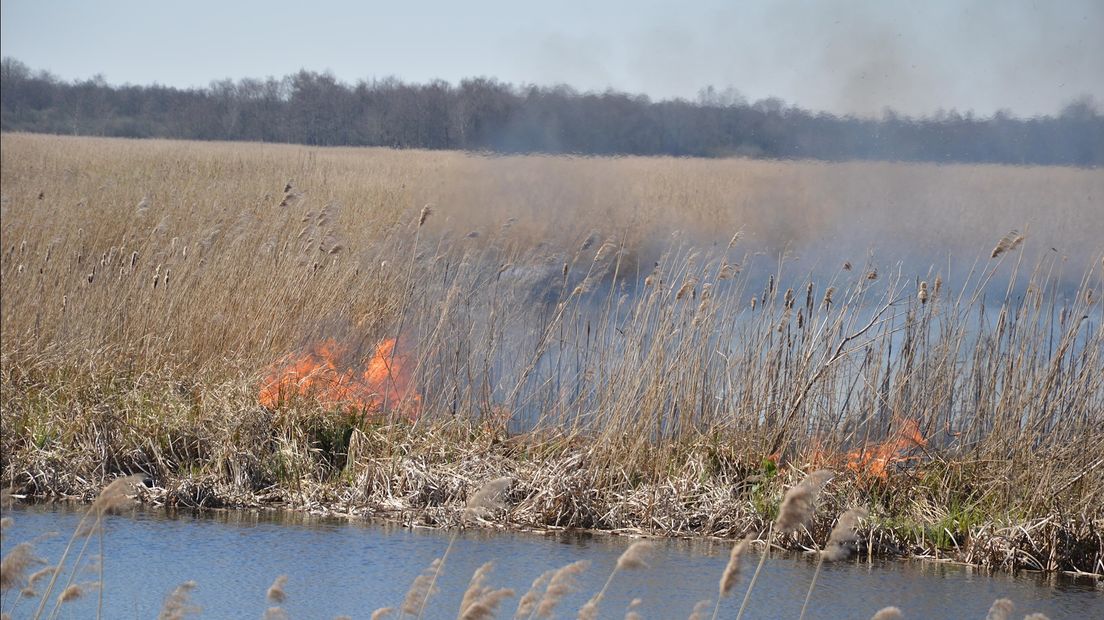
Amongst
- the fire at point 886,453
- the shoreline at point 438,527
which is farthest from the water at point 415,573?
the fire at point 886,453

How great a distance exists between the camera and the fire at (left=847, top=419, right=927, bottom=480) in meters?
6.18

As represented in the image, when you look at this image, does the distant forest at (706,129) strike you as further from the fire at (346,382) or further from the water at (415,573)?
the water at (415,573)

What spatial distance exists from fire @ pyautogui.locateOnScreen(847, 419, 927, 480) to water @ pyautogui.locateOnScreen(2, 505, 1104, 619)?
25.1 inches

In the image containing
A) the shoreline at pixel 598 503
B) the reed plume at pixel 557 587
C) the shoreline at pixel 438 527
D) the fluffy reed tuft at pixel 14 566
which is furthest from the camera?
the shoreline at pixel 438 527

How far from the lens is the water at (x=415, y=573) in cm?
486

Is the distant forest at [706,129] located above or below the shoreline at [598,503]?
above

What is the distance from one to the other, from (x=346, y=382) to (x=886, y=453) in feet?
10.2

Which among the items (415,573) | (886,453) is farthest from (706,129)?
(415,573)

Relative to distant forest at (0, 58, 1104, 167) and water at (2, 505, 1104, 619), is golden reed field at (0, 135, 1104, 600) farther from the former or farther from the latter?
distant forest at (0, 58, 1104, 167)

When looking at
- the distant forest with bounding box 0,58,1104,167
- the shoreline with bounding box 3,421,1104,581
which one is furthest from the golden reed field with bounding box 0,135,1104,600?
the distant forest with bounding box 0,58,1104,167

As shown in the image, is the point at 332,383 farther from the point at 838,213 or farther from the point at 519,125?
the point at 838,213

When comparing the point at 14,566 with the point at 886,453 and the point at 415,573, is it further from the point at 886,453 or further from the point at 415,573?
the point at 886,453

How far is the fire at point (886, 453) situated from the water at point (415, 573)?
25.1 inches

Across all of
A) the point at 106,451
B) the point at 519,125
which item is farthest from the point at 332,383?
the point at 519,125
